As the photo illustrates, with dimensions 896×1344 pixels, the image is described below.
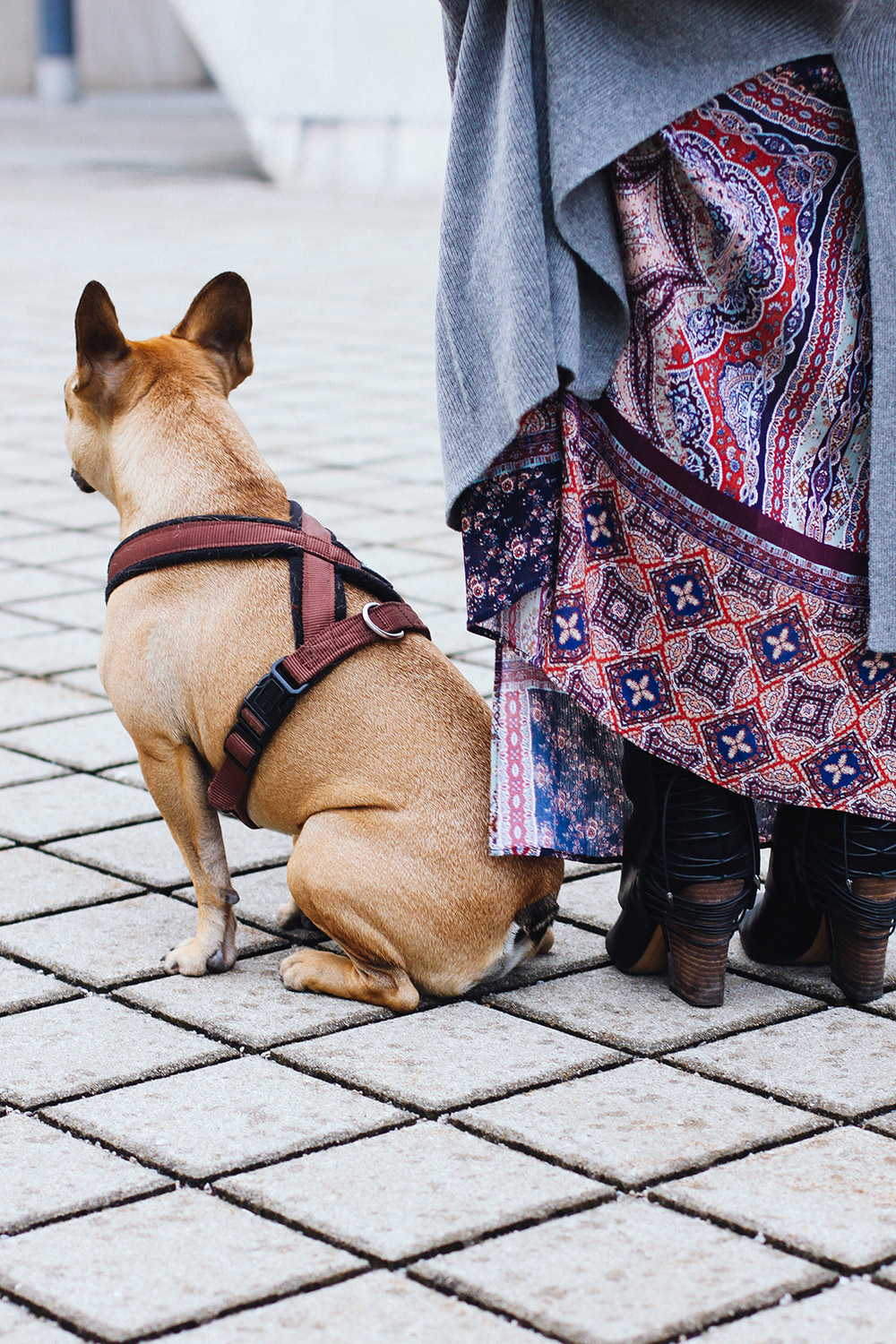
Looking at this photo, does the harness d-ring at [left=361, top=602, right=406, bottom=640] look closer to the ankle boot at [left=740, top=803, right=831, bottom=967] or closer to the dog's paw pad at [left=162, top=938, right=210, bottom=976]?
the dog's paw pad at [left=162, top=938, right=210, bottom=976]

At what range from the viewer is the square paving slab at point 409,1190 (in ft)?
7.71

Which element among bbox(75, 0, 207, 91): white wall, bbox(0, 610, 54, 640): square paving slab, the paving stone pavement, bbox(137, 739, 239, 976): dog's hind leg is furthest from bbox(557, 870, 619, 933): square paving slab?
bbox(75, 0, 207, 91): white wall

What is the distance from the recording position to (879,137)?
278 cm

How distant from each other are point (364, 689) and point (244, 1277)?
120 cm

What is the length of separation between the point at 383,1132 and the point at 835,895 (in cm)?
98

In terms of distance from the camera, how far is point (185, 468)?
11.0 feet

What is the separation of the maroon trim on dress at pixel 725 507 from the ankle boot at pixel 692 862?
45 centimetres

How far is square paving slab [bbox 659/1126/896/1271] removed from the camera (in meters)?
2.33

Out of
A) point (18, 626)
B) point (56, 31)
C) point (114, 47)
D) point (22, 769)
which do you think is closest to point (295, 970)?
point (22, 769)

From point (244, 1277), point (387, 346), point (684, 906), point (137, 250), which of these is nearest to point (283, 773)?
point (684, 906)

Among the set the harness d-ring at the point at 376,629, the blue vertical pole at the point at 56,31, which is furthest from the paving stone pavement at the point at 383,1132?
the blue vertical pole at the point at 56,31

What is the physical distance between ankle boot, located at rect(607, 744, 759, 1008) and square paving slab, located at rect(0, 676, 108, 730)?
2.14 meters

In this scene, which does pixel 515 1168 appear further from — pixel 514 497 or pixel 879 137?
pixel 879 137

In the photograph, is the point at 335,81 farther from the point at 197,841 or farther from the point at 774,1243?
the point at 774,1243
